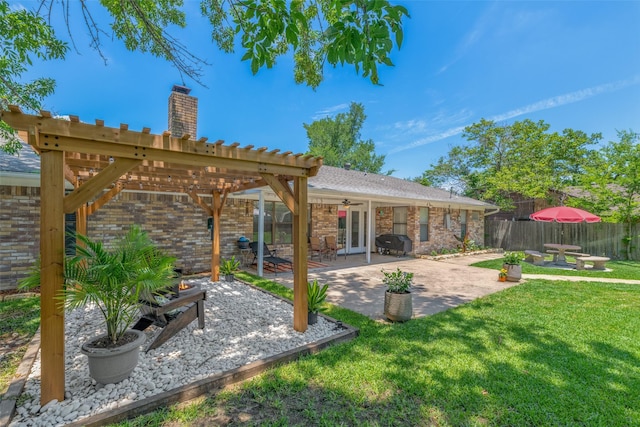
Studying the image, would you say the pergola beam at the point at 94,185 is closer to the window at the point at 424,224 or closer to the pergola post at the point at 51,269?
the pergola post at the point at 51,269

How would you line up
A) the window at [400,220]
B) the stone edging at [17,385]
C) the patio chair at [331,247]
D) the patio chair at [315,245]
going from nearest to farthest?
1. the stone edging at [17,385]
2. the patio chair at [315,245]
3. the patio chair at [331,247]
4. the window at [400,220]

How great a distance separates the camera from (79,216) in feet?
19.5

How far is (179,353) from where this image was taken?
357 centimetres

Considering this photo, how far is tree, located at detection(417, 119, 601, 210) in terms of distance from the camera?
749 inches

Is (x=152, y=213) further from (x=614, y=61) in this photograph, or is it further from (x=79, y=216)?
(x=614, y=61)

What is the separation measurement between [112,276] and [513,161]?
28.4 metres

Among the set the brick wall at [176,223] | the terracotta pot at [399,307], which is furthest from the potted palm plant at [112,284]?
the brick wall at [176,223]

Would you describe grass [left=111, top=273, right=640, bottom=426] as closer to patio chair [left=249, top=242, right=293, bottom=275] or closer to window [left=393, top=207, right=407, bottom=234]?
patio chair [left=249, top=242, right=293, bottom=275]

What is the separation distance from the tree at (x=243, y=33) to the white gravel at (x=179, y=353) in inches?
128

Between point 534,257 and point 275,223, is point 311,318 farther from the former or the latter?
point 534,257

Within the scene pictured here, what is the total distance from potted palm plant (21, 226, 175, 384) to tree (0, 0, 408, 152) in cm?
222

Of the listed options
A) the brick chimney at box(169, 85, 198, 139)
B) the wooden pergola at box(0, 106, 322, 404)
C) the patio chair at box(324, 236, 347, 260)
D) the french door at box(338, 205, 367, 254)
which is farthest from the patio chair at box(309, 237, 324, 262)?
the wooden pergola at box(0, 106, 322, 404)

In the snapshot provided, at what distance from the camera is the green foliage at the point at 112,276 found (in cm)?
260

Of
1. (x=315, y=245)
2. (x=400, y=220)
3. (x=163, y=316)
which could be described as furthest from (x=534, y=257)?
(x=163, y=316)
